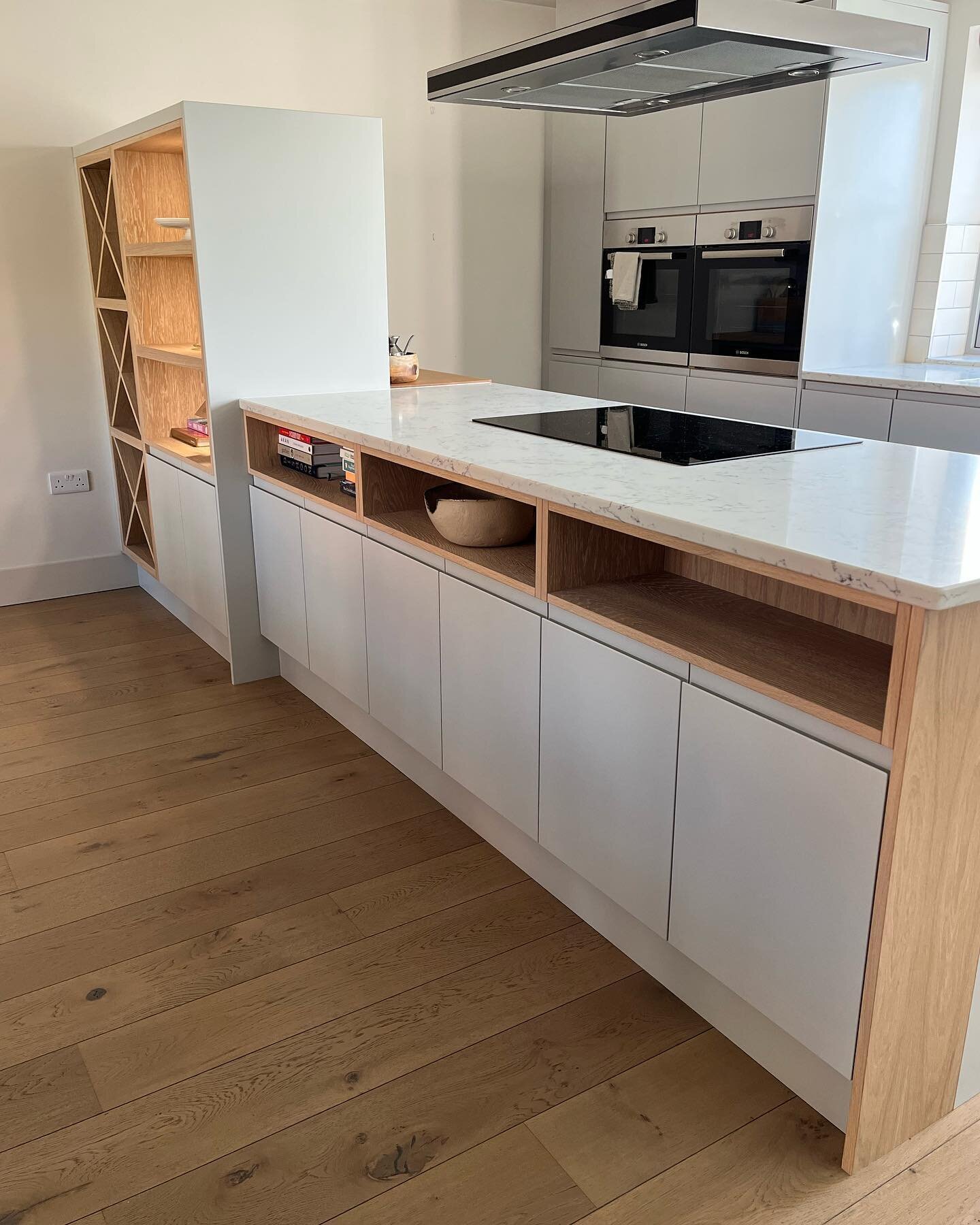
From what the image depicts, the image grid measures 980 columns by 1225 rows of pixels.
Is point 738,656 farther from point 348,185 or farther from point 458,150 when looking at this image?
point 458,150

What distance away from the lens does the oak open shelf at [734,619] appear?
1441 mm

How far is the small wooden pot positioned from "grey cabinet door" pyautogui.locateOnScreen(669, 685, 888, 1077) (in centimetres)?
229

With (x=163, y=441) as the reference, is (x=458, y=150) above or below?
above

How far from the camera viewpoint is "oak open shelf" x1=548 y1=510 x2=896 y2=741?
56.7 inches

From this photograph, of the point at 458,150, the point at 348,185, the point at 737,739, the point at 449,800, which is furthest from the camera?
the point at 458,150

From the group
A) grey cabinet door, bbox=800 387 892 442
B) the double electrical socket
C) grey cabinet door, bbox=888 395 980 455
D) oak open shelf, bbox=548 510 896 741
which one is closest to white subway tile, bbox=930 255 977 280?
grey cabinet door, bbox=800 387 892 442

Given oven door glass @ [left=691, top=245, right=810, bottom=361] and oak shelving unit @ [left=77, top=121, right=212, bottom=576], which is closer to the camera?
oak shelving unit @ [left=77, top=121, right=212, bottom=576]

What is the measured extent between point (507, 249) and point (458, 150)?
513 millimetres

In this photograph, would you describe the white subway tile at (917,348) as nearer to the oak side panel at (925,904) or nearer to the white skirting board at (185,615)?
the white skirting board at (185,615)

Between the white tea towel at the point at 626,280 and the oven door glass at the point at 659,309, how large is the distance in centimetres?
2

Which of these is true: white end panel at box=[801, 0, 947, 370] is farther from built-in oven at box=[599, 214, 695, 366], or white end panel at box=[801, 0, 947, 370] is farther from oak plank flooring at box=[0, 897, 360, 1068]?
oak plank flooring at box=[0, 897, 360, 1068]

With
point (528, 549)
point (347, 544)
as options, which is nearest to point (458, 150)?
point (347, 544)

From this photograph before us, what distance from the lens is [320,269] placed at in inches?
122

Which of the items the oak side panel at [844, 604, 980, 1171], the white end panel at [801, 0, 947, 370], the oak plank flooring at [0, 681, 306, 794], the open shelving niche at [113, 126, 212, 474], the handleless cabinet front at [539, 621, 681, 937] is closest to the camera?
the oak side panel at [844, 604, 980, 1171]
